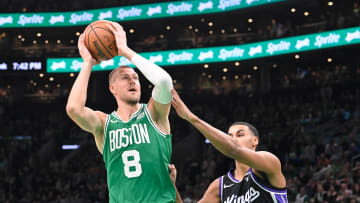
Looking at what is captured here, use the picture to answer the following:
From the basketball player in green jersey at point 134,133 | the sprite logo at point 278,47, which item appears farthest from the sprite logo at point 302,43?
the basketball player in green jersey at point 134,133

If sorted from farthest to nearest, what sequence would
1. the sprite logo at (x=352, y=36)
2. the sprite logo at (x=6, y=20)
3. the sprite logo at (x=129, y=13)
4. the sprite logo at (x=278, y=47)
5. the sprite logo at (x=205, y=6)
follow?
the sprite logo at (x=6, y=20), the sprite logo at (x=129, y=13), the sprite logo at (x=205, y=6), the sprite logo at (x=278, y=47), the sprite logo at (x=352, y=36)

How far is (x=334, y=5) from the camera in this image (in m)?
26.0

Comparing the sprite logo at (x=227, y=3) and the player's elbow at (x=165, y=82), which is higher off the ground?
the sprite logo at (x=227, y=3)

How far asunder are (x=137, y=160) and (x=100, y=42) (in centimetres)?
114

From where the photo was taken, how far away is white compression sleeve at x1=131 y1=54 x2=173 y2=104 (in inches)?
163

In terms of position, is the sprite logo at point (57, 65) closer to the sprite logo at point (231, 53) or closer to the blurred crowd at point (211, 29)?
the blurred crowd at point (211, 29)

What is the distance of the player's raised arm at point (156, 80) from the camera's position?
414cm

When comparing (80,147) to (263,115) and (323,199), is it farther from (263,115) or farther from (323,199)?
(323,199)

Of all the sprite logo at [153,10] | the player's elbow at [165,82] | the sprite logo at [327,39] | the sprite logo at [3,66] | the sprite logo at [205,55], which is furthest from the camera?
the sprite logo at [3,66]

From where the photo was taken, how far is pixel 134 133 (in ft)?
14.3

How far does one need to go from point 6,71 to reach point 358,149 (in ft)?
63.3

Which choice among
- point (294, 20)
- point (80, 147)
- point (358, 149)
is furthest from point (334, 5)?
point (80, 147)

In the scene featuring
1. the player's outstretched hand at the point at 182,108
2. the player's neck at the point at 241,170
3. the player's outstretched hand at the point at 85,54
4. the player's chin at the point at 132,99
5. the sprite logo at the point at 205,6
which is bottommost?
the player's neck at the point at 241,170

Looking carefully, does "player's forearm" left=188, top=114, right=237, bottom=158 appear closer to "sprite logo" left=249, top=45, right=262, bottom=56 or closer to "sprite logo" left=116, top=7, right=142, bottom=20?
"sprite logo" left=249, top=45, right=262, bottom=56
